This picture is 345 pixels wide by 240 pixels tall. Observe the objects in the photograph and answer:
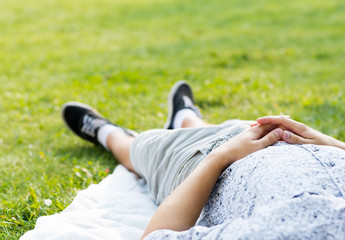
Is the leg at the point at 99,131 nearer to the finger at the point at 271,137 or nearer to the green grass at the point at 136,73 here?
the green grass at the point at 136,73

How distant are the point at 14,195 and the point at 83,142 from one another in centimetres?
110

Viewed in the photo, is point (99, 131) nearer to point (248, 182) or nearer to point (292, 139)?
point (292, 139)

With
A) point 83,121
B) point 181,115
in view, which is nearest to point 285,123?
point 181,115

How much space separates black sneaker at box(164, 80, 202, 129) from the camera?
372cm

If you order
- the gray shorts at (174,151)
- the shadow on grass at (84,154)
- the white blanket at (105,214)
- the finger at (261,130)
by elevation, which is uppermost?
the finger at (261,130)

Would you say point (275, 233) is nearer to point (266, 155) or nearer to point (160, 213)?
point (266, 155)

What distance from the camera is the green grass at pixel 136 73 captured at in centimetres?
338

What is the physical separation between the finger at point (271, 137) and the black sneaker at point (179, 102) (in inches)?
65.3

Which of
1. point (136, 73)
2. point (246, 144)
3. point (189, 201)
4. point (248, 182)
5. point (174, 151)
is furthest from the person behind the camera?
point (136, 73)

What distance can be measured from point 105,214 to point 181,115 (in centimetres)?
133

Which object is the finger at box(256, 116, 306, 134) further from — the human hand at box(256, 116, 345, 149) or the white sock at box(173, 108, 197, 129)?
the white sock at box(173, 108, 197, 129)

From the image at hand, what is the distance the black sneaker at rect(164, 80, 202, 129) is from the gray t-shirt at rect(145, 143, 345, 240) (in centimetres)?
175

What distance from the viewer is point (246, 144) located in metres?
2.03

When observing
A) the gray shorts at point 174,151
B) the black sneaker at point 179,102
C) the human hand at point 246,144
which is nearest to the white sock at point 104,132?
the black sneaker at point 179,102
